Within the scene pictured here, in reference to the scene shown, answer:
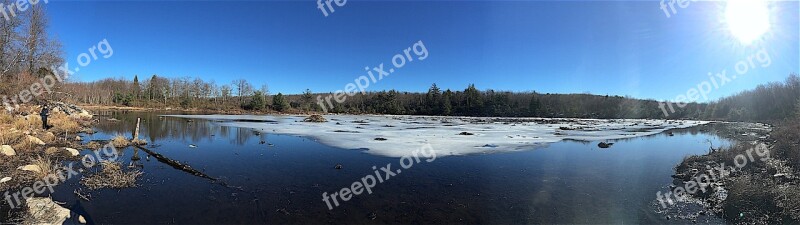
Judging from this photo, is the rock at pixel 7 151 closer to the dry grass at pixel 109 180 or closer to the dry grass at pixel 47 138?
the dry grass at pixel 109 180

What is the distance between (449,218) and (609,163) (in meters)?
9.58

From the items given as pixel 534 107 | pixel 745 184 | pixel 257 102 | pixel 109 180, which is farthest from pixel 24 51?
pixel 534 107

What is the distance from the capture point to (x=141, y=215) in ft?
21.5

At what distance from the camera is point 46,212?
616 cm

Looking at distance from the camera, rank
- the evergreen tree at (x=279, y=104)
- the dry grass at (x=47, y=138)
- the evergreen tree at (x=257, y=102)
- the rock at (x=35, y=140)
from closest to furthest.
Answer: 1. the rock at (x=35, y=140)
2. the dry grass at (x=47, y=138)
3. the evergreen tree at (x=257, y=102)
4. the evergreen tree at (x=279, y=104)

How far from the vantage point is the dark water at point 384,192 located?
682 centimetres

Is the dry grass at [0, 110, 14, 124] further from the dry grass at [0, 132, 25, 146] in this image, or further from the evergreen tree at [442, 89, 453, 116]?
the evergreen tree at [442, 89, 453, 116]

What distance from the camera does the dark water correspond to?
6820mm

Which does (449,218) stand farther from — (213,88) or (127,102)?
(213,88)

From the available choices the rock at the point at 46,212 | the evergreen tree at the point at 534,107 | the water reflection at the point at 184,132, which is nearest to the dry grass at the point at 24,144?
the water reflection at the point at 184,132

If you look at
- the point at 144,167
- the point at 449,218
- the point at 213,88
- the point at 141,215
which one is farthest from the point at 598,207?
the point at 213,88

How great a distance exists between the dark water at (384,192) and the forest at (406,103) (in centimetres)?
6789

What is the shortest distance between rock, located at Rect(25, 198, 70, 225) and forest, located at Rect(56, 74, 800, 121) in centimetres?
7176

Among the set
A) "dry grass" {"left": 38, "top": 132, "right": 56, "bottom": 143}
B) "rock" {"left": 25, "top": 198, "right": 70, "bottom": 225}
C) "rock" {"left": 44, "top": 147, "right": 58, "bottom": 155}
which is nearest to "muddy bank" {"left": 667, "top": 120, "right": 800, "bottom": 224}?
"rock" {"left": 25, "top": 198, "right": 70, "bottom": 225}
